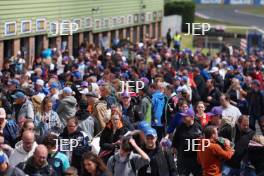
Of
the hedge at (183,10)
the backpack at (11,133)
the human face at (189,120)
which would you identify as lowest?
the hedge at (183,10)

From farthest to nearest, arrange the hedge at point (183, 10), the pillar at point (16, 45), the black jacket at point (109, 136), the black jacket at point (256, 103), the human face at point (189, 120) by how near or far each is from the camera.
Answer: the hedge at point (183, 10) < the pillar at point (16, 45) < the black jacket at point (256, 103) < the human face at point (189, 120) < the black jacket at point (109, 136)

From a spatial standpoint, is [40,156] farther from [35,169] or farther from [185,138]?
[185,138]

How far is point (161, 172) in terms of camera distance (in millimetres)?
10359

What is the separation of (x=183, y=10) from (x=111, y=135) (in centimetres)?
4732

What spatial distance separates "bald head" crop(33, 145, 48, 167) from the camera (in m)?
9.52

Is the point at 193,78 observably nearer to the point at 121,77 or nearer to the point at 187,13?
the point at 121,77

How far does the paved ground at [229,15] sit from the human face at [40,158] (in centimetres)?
5942

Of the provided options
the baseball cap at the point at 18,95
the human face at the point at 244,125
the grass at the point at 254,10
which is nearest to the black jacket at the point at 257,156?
the human face at the point at 244,125

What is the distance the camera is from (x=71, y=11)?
3450 centimetres

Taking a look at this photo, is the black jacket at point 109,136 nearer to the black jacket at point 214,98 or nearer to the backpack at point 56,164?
the backpack at point 56,164

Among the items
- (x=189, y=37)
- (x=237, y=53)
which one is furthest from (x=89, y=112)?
(x=189, y=37)

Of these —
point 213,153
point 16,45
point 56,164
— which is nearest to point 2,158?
point 56,164

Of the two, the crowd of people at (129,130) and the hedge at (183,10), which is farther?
the hedge at (183,10)

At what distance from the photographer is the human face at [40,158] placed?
9524 millimetres
